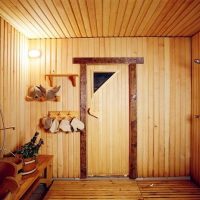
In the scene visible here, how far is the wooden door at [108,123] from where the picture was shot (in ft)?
13.4

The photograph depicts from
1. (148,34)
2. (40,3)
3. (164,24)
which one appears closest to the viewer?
(40,3)

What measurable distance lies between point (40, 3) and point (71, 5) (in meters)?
0.38

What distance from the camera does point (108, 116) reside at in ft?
13.4

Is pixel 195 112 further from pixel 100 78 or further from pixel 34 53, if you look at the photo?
pixel 34 53

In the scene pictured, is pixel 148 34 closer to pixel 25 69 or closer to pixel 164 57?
pixel 164 57

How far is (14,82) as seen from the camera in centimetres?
349

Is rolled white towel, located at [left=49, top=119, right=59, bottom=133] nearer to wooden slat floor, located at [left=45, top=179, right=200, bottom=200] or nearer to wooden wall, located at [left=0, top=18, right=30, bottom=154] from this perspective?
wooden wall, located at [left=0, top=18, right=30, bottom=154]

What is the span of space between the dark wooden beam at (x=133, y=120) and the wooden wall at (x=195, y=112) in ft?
3.52

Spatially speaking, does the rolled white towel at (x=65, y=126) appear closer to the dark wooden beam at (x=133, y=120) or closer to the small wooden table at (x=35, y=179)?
the small wooden table at (x=35, y=179)

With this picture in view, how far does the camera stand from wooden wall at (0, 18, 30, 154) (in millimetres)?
3115

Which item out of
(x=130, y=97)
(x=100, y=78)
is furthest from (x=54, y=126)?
(x=130, y=97)

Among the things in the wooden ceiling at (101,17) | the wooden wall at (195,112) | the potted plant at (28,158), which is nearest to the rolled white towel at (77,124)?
the potted plant at (28,158)

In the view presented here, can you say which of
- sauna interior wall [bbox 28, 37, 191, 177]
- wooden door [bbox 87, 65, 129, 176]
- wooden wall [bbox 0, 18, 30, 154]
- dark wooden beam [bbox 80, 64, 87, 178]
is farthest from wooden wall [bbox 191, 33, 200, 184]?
wooden wall [bbox 0, 18, 30, 154]

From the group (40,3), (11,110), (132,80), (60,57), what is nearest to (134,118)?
(132,80)
